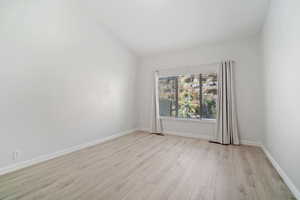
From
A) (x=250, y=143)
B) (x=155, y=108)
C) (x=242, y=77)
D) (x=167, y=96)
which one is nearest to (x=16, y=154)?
(x=155, y=108)

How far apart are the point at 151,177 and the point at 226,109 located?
8.13 feet

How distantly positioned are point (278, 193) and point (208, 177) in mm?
731

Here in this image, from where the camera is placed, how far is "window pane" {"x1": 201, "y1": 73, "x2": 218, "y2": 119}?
12.2 feet

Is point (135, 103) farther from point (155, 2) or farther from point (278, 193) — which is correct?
point (278, 193)

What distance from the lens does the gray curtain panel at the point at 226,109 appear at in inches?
128

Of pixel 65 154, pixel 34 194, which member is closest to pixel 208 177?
pixel 34 194

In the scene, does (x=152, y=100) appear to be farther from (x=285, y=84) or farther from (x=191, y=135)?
(x=285, y=84)

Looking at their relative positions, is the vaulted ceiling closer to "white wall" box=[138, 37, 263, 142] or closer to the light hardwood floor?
"white wall" box=[138, 37, 263, 142]

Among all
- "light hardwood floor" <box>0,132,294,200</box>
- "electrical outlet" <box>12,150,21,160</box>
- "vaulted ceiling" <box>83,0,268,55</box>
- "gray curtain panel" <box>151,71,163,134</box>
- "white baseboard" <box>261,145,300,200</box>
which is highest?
"vaulted ceiling" <box>83,0,268,55</box>

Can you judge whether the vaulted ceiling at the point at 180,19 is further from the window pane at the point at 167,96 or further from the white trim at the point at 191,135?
the white trim at the point at 191,135

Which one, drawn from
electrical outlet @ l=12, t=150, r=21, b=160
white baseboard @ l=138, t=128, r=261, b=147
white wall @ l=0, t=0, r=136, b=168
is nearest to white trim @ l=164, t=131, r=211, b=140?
white baseboard @ l=138, t=128, r=261, b=147

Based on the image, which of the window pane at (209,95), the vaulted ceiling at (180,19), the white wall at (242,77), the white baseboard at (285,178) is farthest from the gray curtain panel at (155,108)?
the white baseboard at (285,178)

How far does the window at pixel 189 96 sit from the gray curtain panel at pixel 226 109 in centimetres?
30

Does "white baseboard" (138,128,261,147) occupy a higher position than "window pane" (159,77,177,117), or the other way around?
"window pane" (159,77,177,117)
